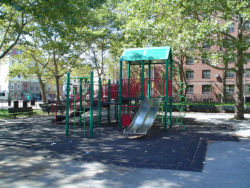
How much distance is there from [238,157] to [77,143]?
545cm

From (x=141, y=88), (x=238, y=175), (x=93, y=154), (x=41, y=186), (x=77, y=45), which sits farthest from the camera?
(x=77, y=45)

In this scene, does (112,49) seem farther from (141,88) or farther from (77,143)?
(77,143)

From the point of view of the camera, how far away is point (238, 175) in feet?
18.4

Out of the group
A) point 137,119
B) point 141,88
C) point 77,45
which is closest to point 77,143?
point 137,119

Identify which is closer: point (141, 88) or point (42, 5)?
point (42, 5)

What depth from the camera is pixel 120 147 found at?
335 inches

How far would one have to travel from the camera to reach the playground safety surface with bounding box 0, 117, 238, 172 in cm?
675

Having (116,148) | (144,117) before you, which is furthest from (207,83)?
(116,148)

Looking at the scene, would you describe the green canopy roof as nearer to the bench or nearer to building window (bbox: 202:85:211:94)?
the bench

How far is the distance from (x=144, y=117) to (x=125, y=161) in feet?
16.5

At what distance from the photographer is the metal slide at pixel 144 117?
10672 mm

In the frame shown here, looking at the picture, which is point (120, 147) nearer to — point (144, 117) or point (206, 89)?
point (144, 117)

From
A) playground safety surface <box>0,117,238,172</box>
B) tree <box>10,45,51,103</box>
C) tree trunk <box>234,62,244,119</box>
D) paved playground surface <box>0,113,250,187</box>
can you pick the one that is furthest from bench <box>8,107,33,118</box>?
tree trunk <box>234,62,244,119</box>

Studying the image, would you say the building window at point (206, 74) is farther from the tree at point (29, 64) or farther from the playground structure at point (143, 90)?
the playground structure at point (143, 90)
